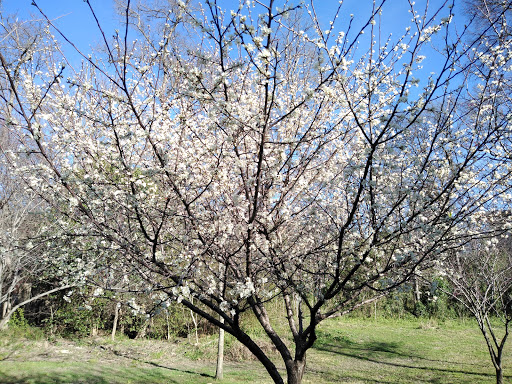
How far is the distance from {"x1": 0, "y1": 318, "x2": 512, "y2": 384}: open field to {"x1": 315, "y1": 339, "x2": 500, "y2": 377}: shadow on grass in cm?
2

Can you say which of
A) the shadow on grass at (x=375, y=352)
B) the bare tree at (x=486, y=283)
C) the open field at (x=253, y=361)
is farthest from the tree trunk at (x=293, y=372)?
the shadow on grass at (x=375, y=352)

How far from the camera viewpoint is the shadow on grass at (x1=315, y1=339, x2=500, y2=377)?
8891 millimetres

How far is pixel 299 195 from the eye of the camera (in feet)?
12.5

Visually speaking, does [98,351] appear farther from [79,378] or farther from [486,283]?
[486,283]

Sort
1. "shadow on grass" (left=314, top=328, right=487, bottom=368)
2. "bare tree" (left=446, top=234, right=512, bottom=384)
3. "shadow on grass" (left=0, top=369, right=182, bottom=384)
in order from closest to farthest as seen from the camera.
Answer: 1. "bare tree" (left=446, top=234, right=512, bottom=384)
2. "shadow on grass" (left=0, top=369, right=182, bottom=384)
3. "shadow on grass" (left=314, top=328, right=487, bottom=368)

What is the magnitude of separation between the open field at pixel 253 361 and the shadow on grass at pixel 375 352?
21 mm

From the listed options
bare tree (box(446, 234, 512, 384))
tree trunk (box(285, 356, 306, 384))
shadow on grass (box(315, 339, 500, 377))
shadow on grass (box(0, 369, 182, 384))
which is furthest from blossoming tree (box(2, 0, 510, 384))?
shadow on grass (box(315, 339, 500, 377))

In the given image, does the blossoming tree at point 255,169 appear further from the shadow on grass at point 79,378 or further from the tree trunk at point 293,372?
the shadow on grass at point 79,378

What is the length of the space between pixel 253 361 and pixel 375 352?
3.43 metres

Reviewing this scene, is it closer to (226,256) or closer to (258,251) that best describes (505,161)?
(258,251)

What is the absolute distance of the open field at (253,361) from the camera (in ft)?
25.9

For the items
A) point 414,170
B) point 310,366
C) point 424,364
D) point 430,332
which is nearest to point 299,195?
point 414,170

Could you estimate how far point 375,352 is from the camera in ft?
34.2

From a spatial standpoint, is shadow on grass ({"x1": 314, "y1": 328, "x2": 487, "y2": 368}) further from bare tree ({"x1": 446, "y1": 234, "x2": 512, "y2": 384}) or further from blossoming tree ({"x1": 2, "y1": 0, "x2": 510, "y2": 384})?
blossoming tree ({"x1": 2, "y1": 0, "x2": 510, "y2": 384})
